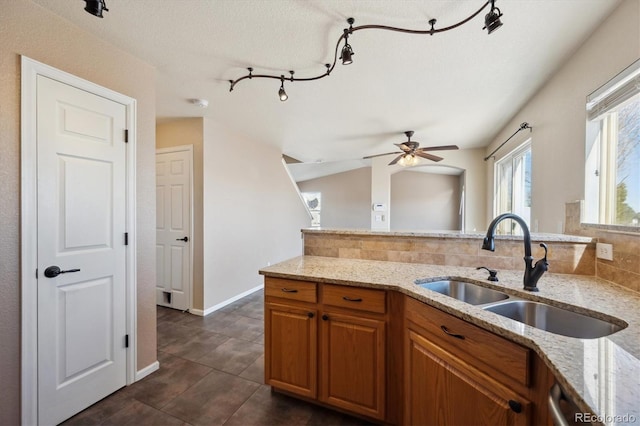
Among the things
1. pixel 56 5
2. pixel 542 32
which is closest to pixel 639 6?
pixel 542 32

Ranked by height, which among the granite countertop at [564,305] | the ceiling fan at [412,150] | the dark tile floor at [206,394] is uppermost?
the ceiling fan at [412,150]

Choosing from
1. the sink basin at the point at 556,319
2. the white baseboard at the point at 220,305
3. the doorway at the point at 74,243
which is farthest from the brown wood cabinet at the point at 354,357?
the white baseboard at the point at 220,305

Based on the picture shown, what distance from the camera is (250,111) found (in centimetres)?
299

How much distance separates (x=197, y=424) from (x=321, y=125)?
325 centimetres

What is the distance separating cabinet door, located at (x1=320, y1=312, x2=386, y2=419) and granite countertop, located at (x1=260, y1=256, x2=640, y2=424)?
256 millimetres

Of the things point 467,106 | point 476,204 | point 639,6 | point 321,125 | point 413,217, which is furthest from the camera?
point 413,217

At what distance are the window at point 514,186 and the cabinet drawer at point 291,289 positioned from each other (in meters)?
2.84

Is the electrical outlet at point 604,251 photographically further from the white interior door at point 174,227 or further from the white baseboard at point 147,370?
the white interior door at point 174,227

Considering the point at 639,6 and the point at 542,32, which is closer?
the point at 639,6

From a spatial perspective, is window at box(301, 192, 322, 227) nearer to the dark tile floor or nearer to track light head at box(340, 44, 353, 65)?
the dark tile floor

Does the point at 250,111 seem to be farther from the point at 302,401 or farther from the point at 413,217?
the point at 413,217

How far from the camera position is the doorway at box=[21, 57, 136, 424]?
1.42 meters

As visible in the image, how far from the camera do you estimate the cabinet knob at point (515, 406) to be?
0.85 metres

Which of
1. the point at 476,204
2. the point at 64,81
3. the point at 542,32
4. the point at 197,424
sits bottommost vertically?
the point at 197,424
